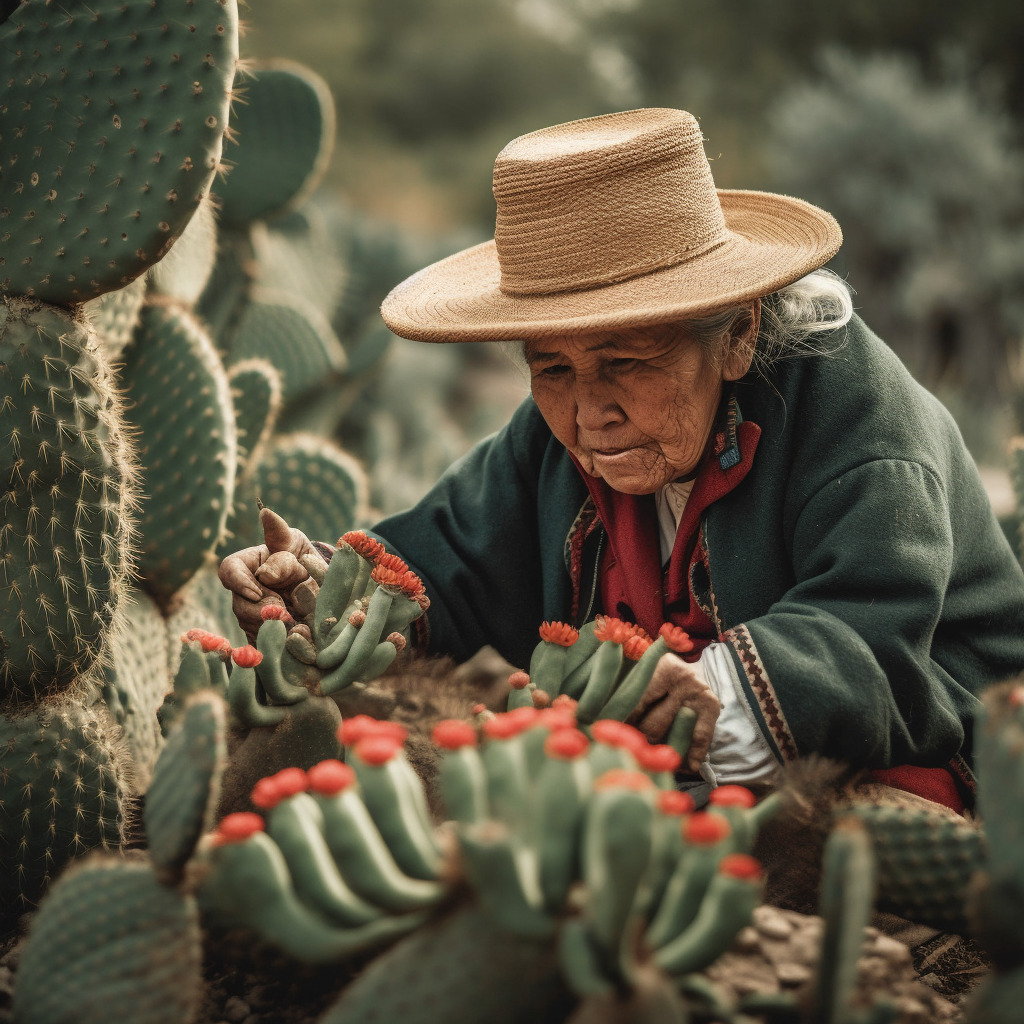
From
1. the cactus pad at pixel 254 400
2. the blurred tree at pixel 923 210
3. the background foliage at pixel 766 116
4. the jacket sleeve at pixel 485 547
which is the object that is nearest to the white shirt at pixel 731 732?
the jacket sleeve at pixel 485 547

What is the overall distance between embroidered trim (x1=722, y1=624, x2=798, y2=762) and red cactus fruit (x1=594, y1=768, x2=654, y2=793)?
2.03ft

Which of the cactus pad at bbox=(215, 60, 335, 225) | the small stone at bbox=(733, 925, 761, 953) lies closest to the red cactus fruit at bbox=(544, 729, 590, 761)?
the small stone at bbox=(733, 925, 761, 953)

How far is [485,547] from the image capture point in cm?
233

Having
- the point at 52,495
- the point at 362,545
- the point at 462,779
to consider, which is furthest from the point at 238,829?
the point at 52,495

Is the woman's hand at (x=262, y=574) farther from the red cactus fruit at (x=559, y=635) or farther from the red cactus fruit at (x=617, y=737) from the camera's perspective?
the red cactus fruit at (x=617, y=737)

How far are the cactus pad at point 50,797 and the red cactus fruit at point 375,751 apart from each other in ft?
3.23

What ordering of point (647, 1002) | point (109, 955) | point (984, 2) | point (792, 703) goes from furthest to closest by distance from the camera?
point (984, 2), point (792, 703), point (109, 955), point (647, 1002)

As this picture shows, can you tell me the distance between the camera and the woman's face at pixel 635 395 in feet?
5.96

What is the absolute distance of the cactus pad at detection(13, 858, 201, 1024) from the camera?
1.22m

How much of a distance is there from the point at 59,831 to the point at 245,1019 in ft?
2.02

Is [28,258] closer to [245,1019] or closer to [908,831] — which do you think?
[245,1019]

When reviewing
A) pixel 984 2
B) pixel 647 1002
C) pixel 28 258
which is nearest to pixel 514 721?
pixel 647 1002

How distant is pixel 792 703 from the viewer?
164 centimetres

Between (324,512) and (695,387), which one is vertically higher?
(695,387)
